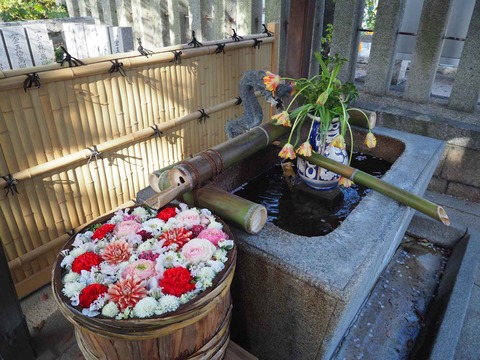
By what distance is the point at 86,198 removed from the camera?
3246 mm

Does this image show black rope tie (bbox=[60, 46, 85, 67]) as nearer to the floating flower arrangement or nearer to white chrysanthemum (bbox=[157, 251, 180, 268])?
the floating flower arrangement

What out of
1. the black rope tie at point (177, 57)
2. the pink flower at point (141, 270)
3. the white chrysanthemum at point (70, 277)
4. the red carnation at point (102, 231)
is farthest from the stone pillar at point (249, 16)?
the white chrysanthemum at point (70, 277)

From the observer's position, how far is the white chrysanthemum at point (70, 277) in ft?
4.91

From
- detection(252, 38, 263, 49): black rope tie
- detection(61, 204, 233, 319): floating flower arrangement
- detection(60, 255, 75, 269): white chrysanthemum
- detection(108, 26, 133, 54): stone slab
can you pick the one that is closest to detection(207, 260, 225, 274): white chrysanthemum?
detection(61, 204, 233, 319): floating flower arrangement

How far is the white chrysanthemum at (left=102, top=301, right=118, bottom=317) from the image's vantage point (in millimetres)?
1351

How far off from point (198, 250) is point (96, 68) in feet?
6.76

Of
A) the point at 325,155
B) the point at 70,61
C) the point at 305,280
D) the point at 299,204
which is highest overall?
the point at 70,61

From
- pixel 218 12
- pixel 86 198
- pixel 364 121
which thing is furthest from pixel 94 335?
pixel 218 12

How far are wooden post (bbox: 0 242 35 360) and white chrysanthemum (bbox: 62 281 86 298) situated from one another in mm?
836

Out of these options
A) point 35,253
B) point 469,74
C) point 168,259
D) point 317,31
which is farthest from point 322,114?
point 317,31

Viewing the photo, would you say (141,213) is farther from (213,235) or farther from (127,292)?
(127,292)

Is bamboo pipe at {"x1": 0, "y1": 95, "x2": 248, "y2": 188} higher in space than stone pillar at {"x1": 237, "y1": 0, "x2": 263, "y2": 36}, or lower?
lower

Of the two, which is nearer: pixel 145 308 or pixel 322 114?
pixel 145 308

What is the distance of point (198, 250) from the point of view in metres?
1.64
